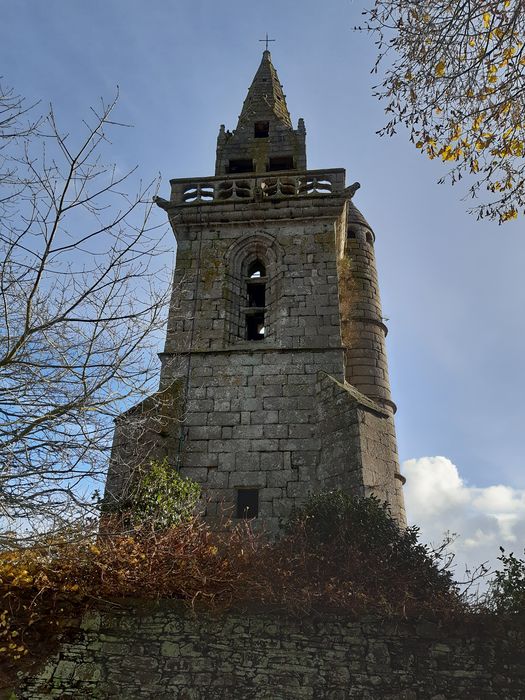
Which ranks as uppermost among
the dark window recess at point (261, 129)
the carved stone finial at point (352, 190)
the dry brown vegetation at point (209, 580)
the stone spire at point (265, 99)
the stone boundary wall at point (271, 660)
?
the stone spire at point (265, 99)

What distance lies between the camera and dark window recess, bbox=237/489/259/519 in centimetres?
903

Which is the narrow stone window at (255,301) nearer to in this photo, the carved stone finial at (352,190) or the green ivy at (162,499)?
the carved stone finial at (352,190)

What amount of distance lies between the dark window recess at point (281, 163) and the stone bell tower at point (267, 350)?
1.3 inches

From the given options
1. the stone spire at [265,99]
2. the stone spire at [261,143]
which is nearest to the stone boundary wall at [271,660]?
the stone spire at [261,143]

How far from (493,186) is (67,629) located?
20.7 ft

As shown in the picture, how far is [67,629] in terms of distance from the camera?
5887 millimetres

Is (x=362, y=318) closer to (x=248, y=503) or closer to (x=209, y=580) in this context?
(x=248, y=503)

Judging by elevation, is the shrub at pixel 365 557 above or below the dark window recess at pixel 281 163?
below

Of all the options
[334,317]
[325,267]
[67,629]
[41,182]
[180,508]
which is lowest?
[67,629]

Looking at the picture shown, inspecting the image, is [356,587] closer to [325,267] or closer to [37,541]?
[37,541]

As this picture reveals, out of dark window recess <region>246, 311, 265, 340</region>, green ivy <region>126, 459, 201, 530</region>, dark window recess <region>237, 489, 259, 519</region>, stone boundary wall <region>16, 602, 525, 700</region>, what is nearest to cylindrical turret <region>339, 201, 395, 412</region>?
dark window recess <region>246, 311, 265, 340</region>

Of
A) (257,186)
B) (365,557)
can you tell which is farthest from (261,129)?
(365,557)

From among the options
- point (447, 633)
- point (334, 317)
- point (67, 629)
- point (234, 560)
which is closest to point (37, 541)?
point (67, 629)

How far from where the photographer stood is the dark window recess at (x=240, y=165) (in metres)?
14.0
